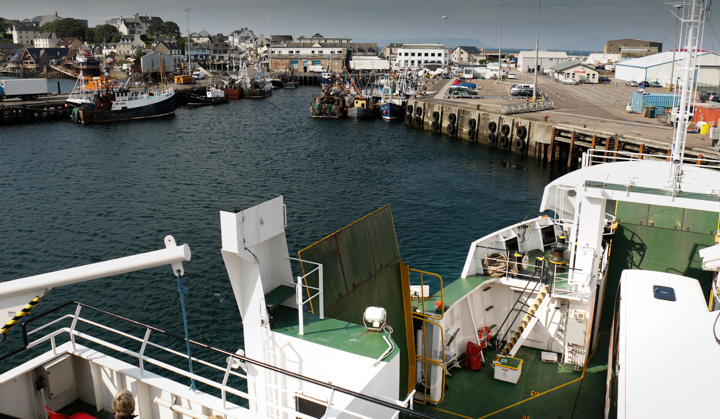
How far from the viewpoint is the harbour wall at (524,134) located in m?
42.6

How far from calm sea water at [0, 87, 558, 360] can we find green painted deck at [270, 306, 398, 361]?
467 inches

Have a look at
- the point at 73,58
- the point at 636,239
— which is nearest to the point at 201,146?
the point at 636,239

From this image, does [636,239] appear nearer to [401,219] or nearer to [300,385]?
[300,385]

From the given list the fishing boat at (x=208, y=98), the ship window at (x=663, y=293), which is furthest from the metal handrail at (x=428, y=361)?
the fishing boat at (x=208, y=98)

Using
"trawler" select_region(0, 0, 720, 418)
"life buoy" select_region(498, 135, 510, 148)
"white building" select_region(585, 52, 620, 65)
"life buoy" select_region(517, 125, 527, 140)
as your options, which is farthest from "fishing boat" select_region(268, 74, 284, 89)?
"trawler" select_region(0, 0, 720, 418)

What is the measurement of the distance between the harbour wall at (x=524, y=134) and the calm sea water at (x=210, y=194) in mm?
1773

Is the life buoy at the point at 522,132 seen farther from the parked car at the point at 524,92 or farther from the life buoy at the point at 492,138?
the parked car at the point at 524,92

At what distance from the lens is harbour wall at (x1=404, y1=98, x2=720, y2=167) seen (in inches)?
1676

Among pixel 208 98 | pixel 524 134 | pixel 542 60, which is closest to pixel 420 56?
pixel 542 60

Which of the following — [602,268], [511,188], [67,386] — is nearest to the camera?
[67,386]

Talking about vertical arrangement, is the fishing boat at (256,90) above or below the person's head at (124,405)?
above

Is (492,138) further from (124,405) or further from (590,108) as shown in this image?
(124,405)

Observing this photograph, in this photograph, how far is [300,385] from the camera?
8695 millimetres

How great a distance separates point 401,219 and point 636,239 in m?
20.7
